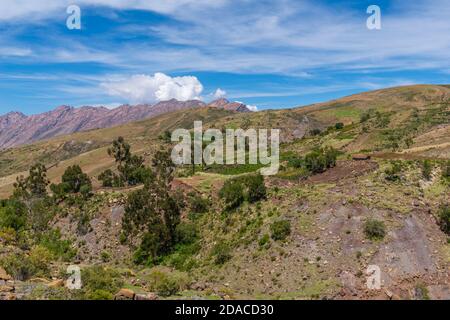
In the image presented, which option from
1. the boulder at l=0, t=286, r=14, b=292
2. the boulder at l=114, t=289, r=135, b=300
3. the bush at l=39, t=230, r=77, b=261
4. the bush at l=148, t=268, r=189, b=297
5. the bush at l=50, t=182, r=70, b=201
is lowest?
the bush at l=39, t=230, r=77, b=261

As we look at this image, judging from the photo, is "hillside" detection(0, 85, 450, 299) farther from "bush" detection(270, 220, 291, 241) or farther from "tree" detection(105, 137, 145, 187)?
"tree" detection(105, 137, 145, 187)

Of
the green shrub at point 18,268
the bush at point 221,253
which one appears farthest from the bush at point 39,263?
the bush at point 221,253

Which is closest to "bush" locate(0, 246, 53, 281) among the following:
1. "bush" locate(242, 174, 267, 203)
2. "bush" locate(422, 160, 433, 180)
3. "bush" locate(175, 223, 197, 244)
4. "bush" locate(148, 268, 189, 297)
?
"bush" locate(148, 268, 189, 297)

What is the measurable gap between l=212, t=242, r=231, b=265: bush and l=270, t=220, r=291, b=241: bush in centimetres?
526

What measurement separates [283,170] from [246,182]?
762 inches

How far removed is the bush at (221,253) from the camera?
149ft

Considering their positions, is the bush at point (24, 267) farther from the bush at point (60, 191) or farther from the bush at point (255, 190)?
the bush at point (60, 191)

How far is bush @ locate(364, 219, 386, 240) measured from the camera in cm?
4130

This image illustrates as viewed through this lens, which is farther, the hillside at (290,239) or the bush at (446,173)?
the bush at (446,173)

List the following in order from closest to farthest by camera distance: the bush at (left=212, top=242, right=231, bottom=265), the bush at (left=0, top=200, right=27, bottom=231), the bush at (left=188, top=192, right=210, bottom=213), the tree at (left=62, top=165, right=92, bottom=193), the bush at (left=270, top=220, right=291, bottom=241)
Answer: the bush at (left=270, top=220, right=291, bottom=241) < the bush at (left=212, top=242, right=231, bottom=265) < the bush at (left=188, top=192, right=210, bottom=213) < the bush at (left=0, top=200, right=27, bottom=231) < the tree at (left=62, top=165, right=92, bottom=193)

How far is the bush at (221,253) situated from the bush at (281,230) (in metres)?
5.26
